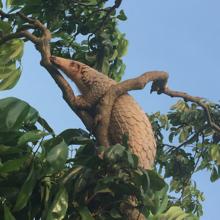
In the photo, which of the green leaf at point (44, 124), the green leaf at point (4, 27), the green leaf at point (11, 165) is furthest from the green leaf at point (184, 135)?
the green leaf at point (11, 165)

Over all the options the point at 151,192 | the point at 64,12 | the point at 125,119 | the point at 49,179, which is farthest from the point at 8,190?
the point at 64,12

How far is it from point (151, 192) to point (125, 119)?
70 centimetres

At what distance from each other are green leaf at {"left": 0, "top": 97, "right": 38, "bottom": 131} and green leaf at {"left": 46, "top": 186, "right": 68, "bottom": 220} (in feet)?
1.07

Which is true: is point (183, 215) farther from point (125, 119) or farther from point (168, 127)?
point (168, 127)

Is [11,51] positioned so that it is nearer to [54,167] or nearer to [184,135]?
[54,167]

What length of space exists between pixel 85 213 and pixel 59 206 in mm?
146

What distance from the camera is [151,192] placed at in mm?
2475

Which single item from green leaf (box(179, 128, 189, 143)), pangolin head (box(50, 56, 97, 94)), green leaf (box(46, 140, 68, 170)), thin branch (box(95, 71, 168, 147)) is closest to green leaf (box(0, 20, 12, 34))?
pangolin head (box(50, 56, 97, 94))

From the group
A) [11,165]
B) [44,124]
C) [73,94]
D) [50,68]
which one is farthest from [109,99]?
[11,165]

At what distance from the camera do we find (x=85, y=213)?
243 centimetres

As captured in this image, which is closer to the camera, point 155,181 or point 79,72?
point 155,181

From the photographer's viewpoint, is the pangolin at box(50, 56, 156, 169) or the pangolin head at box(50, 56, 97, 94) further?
the pangolin head at box(50, 56, 97, 94)

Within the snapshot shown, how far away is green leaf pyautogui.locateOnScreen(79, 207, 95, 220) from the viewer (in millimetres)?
2406

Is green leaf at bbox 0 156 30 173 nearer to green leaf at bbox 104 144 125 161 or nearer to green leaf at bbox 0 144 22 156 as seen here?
green leaf at bbox 0 144 22 156
